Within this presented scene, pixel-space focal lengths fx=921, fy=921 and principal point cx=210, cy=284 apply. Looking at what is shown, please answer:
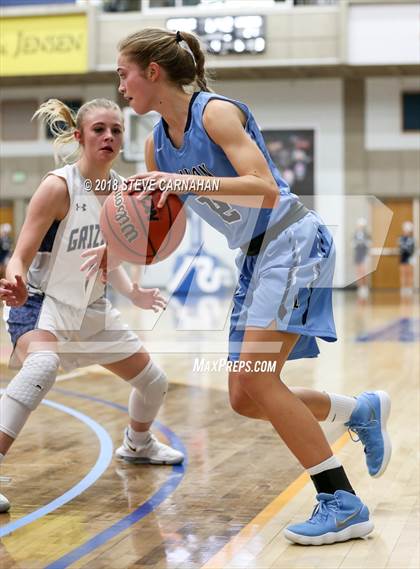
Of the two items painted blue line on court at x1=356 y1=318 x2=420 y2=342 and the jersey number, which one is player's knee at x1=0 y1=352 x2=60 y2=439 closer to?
the jersey number

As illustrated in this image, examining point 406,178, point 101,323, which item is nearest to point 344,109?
point 406,178

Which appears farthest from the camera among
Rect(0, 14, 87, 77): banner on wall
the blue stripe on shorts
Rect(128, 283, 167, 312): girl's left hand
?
Rect(0, 14, 87, 77): banner on wall

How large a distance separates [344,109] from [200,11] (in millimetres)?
3987

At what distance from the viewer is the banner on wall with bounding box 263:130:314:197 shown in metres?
20.9

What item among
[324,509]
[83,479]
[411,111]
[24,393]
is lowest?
[83,479]

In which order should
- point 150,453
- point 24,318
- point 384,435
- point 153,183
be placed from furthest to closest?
point 150,453, point 24,318, point 384,435, point 153,183

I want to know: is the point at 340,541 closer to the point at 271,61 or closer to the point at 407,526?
the point at 407,526

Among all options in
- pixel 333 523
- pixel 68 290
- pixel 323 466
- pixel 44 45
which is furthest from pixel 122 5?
pixel 333 523

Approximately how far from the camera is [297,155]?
68.6 ft

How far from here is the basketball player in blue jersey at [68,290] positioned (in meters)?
3.50

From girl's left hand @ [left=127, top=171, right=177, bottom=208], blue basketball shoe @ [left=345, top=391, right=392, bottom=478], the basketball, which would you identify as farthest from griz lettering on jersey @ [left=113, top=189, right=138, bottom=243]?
blue basketball shoe @ [left=345, top=391, right=392, bottom=478]

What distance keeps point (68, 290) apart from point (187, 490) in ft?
3.18

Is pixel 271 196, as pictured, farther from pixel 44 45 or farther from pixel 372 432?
pixel 44 45

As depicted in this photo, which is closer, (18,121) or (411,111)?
(411,111)
